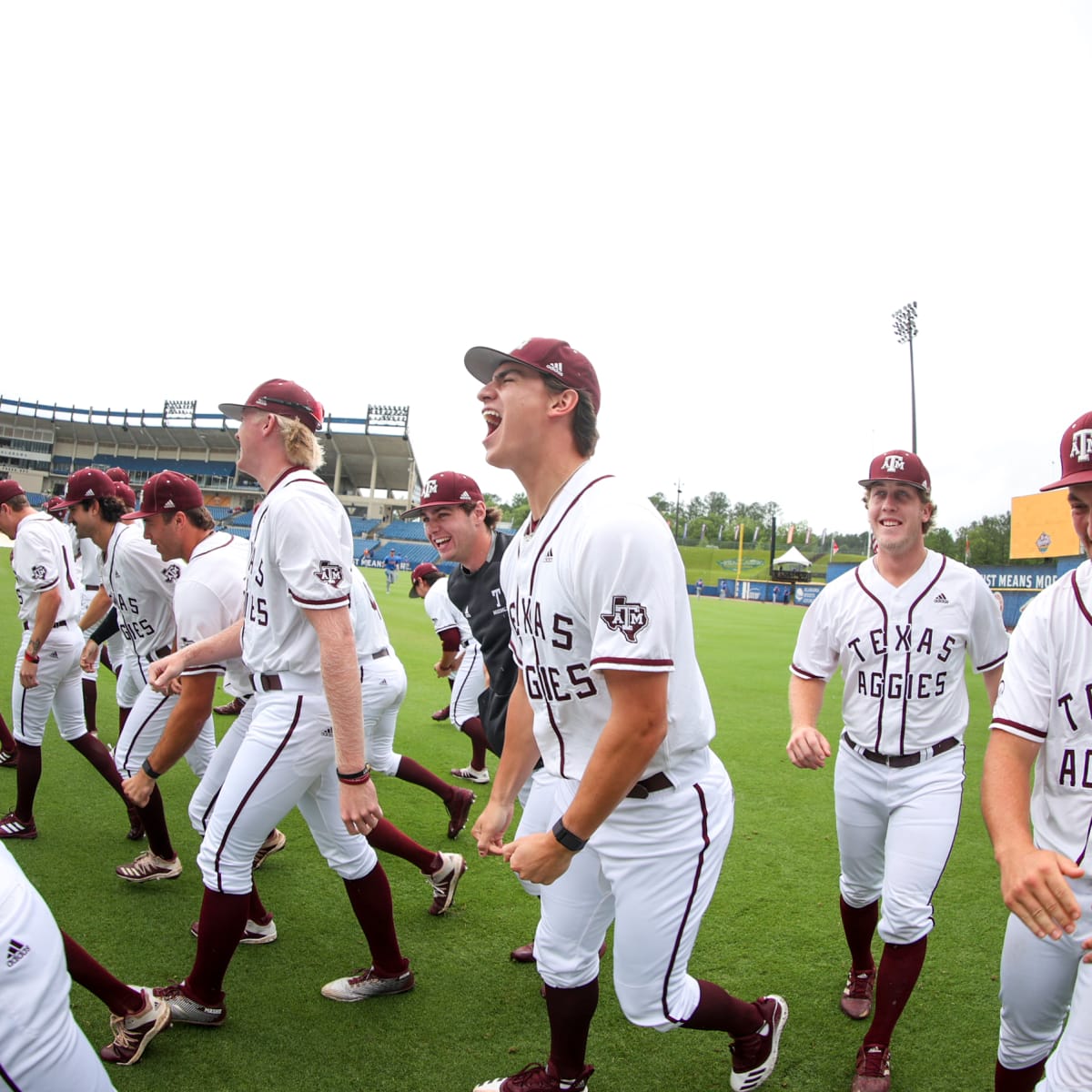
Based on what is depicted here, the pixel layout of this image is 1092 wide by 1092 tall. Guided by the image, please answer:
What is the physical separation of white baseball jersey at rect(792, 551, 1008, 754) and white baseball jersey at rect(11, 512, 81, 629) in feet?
15.6

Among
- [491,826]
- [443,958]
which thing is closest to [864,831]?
[491,826]

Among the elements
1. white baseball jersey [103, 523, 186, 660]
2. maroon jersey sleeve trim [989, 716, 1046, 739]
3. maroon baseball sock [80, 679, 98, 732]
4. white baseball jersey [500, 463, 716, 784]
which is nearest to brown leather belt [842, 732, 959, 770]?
maroon jersey sleeve trim [989, 716, 1046, 739]

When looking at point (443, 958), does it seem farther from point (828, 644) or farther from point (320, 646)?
point (828, 644)

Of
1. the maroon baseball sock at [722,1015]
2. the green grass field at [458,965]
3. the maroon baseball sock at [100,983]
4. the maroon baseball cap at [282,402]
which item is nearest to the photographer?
the maroon baseball sock at [722,1015]

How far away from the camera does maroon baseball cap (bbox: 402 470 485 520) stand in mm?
4223

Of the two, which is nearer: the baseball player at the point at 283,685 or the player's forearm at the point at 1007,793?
the player's forearm at the point at 1007,793

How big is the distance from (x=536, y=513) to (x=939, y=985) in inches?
120

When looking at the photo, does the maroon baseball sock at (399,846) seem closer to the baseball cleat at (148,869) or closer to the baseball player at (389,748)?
the baseball player at (389,748)

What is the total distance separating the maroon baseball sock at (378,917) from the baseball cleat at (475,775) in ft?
11.2

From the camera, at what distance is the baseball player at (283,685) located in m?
2.92

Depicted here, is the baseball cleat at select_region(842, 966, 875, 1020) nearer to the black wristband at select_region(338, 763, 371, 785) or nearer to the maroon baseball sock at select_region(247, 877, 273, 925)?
the black wristband at select_region(338, 763, 371, 785)

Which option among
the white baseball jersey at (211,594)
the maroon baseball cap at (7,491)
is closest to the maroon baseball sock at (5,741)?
the maroon baseball cap at (7,491)

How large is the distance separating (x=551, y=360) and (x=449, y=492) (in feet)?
6.50

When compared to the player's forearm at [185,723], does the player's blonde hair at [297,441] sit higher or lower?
higher
